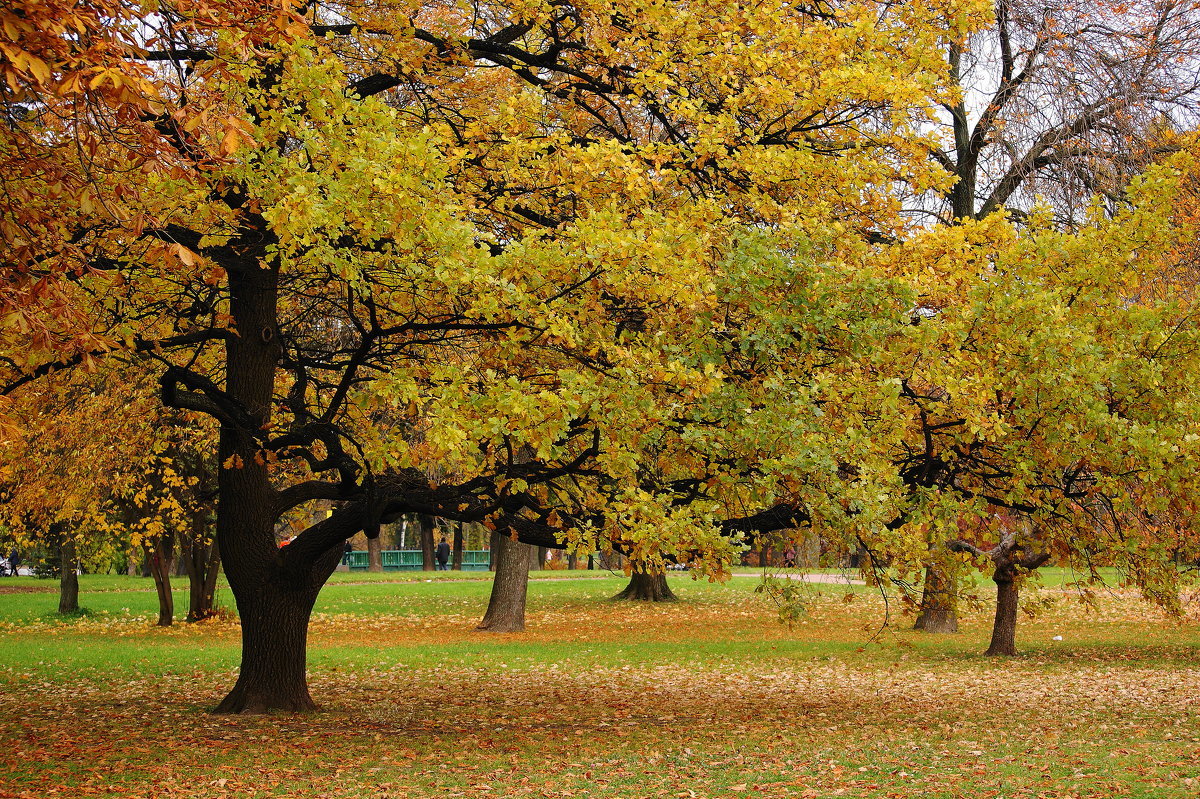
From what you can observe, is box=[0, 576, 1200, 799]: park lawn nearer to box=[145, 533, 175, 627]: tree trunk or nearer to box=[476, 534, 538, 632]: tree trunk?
box=[476, 534, 538, 632]: tree trunk

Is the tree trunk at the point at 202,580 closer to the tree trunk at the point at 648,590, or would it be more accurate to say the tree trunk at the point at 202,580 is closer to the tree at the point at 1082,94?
the tree trunk at the point at 648,590

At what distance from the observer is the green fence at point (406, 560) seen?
60.2 meters

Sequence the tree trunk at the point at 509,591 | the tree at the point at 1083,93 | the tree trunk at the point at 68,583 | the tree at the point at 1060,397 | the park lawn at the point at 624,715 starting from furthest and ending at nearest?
the tree trunk at the point at 68,583
the tree trunk at the point at 509,591
the tree at the point at 1083,93
the tree at the point at 1060,397
the park lawn at the point at 624,715

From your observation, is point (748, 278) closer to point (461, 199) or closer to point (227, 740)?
point (461, 199)

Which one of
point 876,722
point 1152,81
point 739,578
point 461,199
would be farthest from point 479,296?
point 739,578

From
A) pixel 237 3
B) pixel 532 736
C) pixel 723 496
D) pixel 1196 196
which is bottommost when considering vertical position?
pixel 532 736

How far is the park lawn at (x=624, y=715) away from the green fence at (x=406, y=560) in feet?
123

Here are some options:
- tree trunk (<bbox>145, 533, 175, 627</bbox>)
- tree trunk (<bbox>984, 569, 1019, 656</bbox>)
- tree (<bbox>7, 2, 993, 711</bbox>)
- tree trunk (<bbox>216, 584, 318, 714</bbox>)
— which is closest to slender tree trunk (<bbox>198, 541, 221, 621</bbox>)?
Answer: tree trunk (<bbox>145, 533, 175, 627</bbox>)

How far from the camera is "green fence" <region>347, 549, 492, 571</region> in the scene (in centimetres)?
6016

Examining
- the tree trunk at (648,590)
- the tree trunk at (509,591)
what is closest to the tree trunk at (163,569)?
the tree trunk at (509,591)

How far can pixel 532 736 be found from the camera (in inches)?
409

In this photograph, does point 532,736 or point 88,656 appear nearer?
point 532,736

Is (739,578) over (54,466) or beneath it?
beneath

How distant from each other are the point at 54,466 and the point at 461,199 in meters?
13.9
